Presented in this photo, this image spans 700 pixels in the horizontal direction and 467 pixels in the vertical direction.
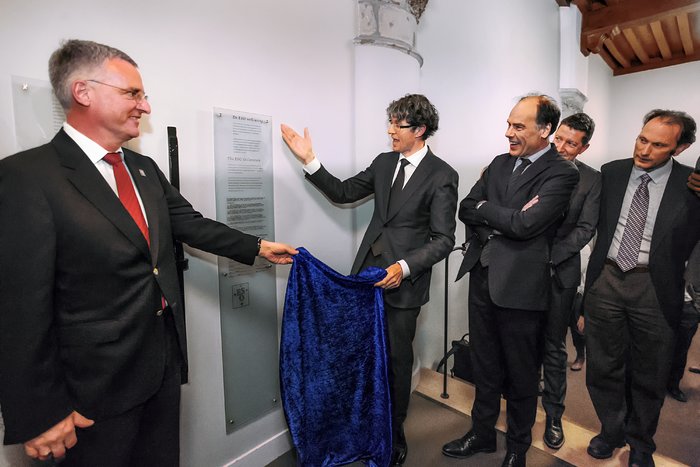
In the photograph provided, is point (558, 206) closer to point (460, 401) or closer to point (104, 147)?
point (460, 401)

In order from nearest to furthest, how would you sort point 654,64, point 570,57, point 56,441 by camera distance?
point 56,441, point 570,57, point 654,64

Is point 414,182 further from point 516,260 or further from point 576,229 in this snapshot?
point 576,229

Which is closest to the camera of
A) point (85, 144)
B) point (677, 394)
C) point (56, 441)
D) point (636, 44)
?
point (56, 441)

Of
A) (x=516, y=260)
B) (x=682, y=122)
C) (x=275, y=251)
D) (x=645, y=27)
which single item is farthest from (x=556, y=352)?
(x=645, y=27)

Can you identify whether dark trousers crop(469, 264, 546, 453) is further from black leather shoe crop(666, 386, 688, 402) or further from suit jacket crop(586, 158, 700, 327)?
black leather shoe crop(666, 386, 688, 402)

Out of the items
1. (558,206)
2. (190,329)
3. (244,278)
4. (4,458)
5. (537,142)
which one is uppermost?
(537,142)

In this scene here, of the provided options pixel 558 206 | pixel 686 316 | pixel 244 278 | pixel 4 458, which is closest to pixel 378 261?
pixel 244 278

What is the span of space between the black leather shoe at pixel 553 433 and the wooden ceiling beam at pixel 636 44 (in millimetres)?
4713

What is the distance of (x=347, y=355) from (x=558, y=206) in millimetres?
1186

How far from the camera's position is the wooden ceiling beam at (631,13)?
3.81 meters

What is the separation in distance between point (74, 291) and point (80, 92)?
542mm

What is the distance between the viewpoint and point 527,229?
1608 millimetres

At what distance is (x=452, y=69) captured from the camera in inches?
124

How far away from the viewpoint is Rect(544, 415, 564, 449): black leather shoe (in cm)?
208
